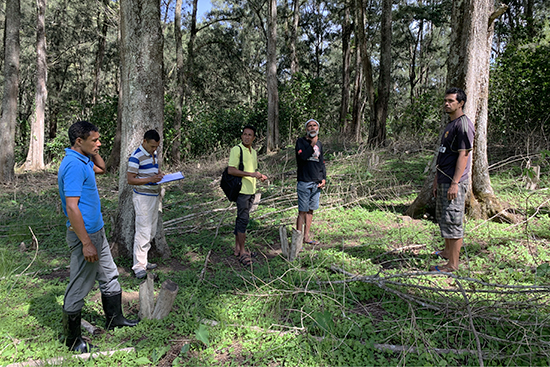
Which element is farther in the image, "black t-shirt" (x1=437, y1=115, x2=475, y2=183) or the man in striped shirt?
the man in striped shirt

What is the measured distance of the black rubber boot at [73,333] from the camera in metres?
2.90

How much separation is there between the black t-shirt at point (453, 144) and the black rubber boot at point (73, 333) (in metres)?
3.91

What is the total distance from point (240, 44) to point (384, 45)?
18968mm

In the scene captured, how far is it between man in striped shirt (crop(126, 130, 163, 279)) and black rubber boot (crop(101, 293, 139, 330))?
1074 mm

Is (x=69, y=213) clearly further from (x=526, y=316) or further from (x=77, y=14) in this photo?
(x=77, y=14)

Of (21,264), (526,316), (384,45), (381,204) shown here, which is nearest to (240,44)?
(384,45)

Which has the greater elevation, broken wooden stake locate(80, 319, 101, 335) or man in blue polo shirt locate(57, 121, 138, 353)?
man in blue polo shirt locate(57, 121, 138, 353)

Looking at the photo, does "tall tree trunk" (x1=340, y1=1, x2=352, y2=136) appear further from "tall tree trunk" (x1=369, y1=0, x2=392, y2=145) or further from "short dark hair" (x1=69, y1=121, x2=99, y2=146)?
"short dark hair" (x1=69, y1=121, x2=99, y2=146)

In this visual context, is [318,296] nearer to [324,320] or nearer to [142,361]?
[324,320]

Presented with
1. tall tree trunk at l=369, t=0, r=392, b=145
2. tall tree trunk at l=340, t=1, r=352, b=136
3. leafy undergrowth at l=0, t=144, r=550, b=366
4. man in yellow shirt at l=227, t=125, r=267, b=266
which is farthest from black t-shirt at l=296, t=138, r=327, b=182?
tall tree trunk at l=340, t=1, r=352, b=136

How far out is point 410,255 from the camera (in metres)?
4.77

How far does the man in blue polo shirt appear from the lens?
2777mm

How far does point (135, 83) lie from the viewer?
4777 mm

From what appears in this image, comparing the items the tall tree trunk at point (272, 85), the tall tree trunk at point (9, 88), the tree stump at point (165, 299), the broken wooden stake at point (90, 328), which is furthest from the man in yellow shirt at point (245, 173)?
the tall tree trunk at point (272, 85)
